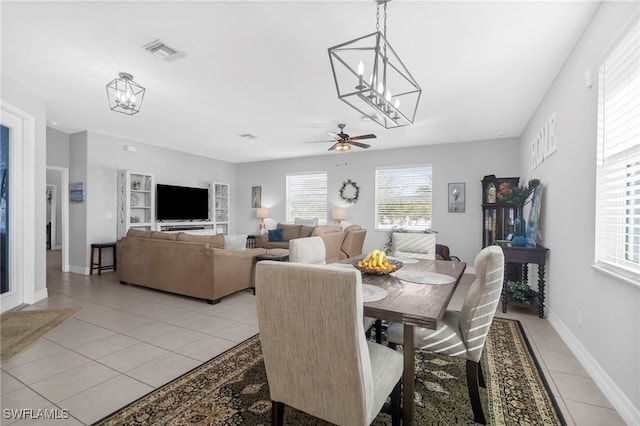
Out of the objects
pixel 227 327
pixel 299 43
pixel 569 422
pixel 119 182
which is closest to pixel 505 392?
pixel 569 422

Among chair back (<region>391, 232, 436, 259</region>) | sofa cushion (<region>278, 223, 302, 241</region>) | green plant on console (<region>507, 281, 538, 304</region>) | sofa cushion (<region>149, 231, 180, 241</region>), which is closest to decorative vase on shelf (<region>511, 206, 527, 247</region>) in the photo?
green plant on console (<region>507, 281, 538, 304</region>)

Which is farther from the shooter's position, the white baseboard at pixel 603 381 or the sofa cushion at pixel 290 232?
the sofa cushion at pixel 290 232

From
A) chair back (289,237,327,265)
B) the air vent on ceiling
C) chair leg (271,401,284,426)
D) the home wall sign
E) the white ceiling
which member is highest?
the white ceiling

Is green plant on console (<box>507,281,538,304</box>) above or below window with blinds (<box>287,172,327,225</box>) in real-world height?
below

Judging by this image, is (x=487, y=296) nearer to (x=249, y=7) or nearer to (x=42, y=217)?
(x=249, y=7)

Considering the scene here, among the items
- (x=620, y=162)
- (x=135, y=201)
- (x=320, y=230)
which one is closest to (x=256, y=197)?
(x=135, y=201)

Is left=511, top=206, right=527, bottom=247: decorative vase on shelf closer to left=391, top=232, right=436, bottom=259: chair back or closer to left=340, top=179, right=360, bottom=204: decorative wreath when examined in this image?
left=391, top=232, right=436, bottom=259: chair back

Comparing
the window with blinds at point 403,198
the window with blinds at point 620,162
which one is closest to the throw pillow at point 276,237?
the window with blinds at point 403,198

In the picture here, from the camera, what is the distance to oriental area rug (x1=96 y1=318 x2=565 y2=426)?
1.70 m

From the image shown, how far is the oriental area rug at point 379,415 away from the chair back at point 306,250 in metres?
0.88

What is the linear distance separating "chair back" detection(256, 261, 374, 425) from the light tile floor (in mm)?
1363

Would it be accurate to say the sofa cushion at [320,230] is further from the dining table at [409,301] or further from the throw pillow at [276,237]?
the dining table at [409,301]

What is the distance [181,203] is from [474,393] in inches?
268

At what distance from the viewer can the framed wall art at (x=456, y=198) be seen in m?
6.16
